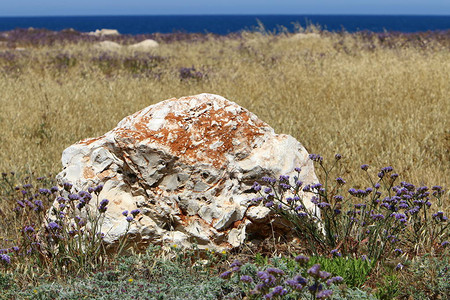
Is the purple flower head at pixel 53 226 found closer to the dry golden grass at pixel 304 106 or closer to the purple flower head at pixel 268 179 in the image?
the purple flower head at pixel 268 179

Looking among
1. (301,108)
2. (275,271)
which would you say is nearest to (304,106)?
(301,108)

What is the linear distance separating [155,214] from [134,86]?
5.47 metres

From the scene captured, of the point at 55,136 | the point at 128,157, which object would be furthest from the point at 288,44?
the point at 128,157

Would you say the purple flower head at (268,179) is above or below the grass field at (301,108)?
above

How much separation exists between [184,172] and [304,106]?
412 centimetres

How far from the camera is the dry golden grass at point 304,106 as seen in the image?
200 inches

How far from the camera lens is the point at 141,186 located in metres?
3.55

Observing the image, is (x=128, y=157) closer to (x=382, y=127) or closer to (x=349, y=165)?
(x=349, y=165)

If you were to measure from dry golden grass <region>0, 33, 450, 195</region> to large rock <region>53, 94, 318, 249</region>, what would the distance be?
1.31m

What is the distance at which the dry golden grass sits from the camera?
5086 mm

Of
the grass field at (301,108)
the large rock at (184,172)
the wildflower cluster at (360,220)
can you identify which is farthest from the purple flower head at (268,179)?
the grass field at (301,108)

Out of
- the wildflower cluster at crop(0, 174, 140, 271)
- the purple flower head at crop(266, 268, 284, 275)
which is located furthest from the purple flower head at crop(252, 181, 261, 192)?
the purple flower head at crop(266, 268, 284, 275)

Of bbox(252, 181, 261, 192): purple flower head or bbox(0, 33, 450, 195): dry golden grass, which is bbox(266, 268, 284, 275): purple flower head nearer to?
bbox(252, 181, 261, 192): purple flower head

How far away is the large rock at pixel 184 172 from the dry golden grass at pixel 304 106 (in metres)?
1.31
